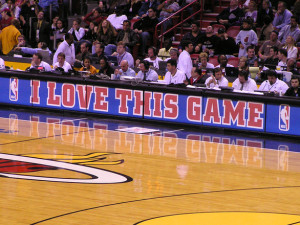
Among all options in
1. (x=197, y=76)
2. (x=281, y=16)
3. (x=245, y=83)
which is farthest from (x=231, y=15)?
(x=245, y=83)

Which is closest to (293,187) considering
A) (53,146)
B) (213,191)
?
(213,191)

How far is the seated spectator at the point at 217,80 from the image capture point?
48.8ft

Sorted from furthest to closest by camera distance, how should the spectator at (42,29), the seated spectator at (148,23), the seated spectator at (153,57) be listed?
1. the spectator at (42,29)
2. the seated spectator at (148,23)
3. the seated spectator at (153,57)

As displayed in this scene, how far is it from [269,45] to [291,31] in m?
0.82

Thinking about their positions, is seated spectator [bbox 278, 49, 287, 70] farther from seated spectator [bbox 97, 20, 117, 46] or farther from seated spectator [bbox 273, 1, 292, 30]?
seated spectator [bbox 97, 20, 117, 46]

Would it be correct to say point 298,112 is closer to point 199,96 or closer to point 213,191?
point 199,96

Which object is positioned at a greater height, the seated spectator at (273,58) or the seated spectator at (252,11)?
the seated spectator at (252,11)

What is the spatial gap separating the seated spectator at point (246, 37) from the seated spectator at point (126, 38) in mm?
2968

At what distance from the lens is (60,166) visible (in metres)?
11.2

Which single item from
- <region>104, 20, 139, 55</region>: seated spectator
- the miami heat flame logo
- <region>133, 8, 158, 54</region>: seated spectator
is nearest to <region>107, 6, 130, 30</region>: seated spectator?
<region>133, 8, 158, 54</region>: seated spectator

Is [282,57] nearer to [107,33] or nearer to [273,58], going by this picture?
[273,58]

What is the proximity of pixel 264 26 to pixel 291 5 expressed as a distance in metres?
1.73

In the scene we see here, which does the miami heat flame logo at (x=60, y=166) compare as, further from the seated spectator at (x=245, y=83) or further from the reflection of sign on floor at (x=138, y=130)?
the seated spectator at (x=245, y=83)

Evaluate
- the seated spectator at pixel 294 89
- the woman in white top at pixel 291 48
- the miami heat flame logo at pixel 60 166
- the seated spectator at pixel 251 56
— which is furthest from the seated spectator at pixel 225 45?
the miami heat flame logo at pixel 60 166
